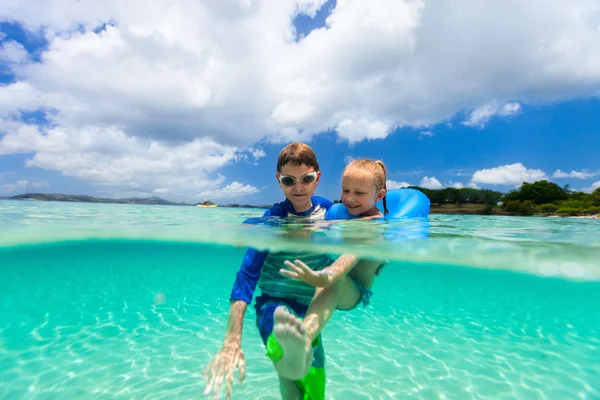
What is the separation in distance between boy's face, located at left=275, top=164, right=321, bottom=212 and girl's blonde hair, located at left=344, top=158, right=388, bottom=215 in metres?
0.59

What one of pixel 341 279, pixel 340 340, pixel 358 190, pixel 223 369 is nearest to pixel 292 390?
pixel 223 369

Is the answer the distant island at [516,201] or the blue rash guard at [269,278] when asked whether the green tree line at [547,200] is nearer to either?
the distant island at [516,201]

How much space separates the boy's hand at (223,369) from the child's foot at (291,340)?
1.28ft

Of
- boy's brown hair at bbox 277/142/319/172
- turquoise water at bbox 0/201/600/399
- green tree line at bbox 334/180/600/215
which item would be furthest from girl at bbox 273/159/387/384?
green tree line at bbox 334/180/600/215

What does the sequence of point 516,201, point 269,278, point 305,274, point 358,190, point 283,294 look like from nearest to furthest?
point 305,274, point 283,294, point 269,278, point 358,190, point 516,201

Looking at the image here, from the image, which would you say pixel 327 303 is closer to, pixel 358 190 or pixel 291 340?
pixel 291 340

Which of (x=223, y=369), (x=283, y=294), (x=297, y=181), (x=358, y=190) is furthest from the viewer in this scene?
(x=358, y=190)

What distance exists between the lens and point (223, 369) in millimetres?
2574

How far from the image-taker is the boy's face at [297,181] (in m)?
3.64

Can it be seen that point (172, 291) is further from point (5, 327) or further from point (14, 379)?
point (14, 379)

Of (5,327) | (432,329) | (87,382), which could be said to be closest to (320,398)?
(87,382)

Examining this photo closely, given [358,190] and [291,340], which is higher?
[358,190]

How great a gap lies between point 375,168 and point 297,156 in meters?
1.05

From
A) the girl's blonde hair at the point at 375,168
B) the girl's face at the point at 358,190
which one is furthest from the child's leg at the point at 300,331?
the girl's blonde hair at the point at 375,168
